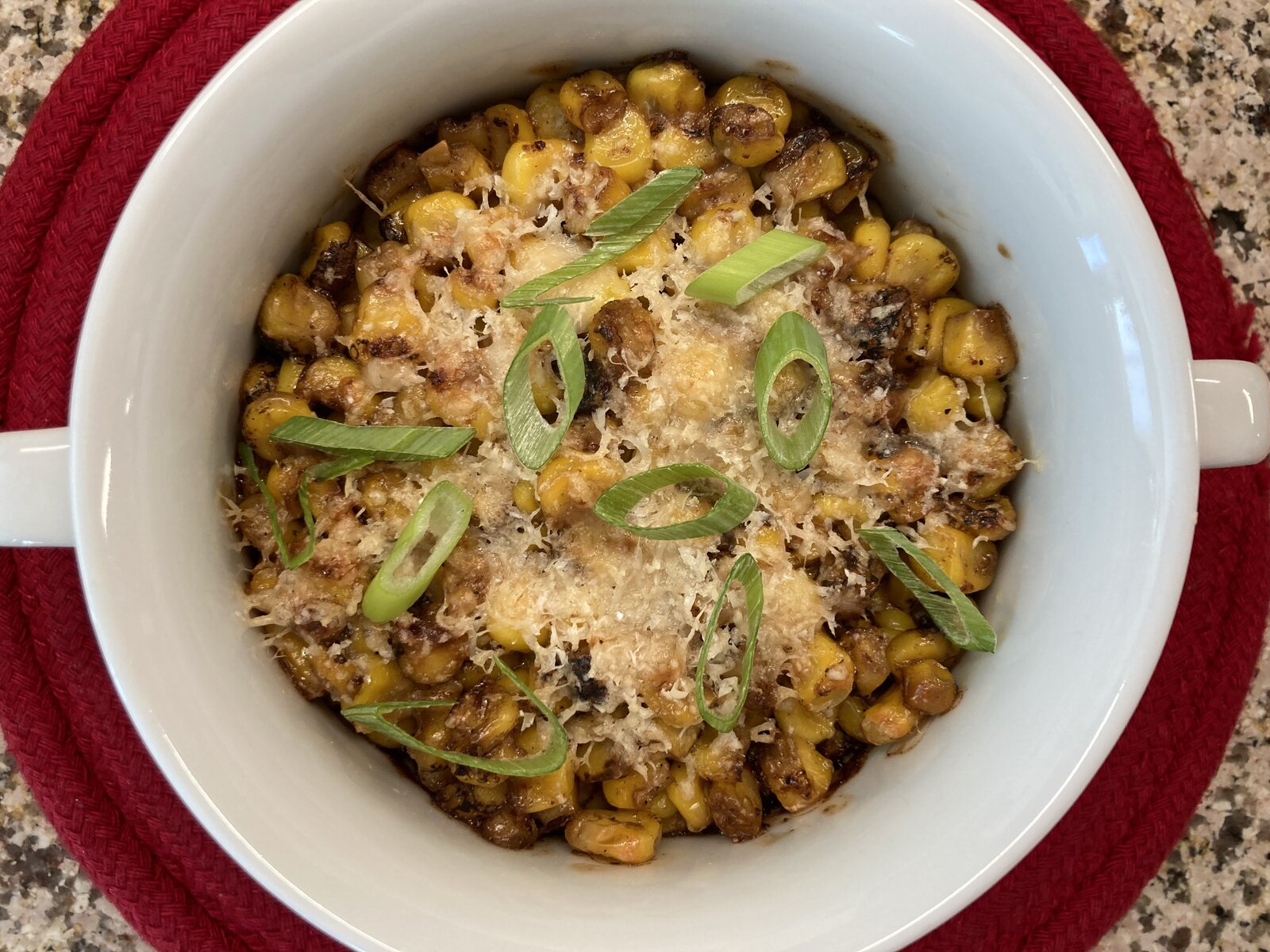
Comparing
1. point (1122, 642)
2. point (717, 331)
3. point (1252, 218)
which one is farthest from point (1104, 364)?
point (1252, 218)

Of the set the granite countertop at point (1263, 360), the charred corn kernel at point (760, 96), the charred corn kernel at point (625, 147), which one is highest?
the charred corn kernel at point (760, 96)

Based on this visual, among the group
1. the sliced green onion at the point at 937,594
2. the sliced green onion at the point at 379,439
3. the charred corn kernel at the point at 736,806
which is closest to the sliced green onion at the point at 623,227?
the sliced green onion at the point at 379,439

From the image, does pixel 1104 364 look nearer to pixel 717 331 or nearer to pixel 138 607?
pixel 717 331

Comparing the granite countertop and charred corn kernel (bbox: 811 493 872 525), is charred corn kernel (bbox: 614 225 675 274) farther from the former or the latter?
the granite countertop

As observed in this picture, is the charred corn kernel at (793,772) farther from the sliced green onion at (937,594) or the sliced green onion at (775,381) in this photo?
the sliced green onion at (775,381)

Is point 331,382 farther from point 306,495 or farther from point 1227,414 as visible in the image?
point 1227,414

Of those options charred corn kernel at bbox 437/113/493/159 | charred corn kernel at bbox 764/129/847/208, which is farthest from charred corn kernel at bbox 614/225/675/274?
charred corn kernel at bbox 437/113/493/159

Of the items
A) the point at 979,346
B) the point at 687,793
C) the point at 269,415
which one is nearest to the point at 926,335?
the point at 979,346
